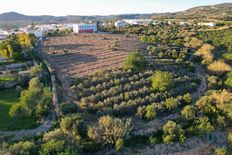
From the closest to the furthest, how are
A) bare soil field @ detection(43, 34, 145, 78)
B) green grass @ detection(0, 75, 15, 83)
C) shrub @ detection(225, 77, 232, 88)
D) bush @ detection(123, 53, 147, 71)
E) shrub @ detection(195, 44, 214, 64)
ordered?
shrub @ detection(225, 77, 232, 88)
green grass @ detection(0, 75, 15, 83)
bush @ detection(123, 53, 147, 71)
bare soil field @ detection(43, 34, 145, 78)
shrub @ detection(195, 44, 214, 64)

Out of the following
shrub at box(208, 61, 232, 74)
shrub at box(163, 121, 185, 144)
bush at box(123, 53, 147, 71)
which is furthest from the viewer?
shrub at box(208, 61, 232, 74)

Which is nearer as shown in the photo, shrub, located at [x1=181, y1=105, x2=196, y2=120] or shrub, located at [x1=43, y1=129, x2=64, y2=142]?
shrub, located at [x1=43, y1=129, x2=64, y2=142]

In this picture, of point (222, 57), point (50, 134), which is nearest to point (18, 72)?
point (50, 134)

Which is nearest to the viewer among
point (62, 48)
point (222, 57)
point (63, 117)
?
point (63, 117)

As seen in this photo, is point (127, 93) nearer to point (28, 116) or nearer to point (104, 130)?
point (104, 130)

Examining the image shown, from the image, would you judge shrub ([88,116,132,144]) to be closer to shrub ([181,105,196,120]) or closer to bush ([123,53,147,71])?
shrub ([181,105,196,120])

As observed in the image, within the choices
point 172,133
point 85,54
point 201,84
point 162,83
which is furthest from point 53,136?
point 85,54

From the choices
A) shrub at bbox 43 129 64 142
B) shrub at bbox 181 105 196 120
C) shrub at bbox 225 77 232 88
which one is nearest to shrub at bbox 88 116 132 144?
shrub at bbox 43 129 64 142

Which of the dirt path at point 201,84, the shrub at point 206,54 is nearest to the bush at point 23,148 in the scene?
the dirt path at point 201,84

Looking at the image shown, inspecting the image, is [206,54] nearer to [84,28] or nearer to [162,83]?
[162,83]
